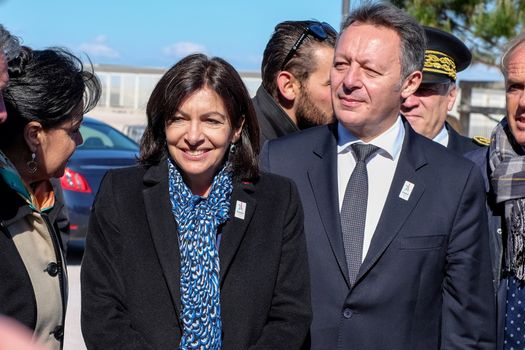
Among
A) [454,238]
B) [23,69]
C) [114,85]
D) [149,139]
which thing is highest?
[23,69]

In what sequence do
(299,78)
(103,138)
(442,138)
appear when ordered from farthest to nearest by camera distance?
(103,138)
(442,138)
(299,78)

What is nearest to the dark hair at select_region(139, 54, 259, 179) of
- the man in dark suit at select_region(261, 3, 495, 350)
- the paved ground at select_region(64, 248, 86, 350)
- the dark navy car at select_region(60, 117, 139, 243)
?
the man in dark suit at select_region(261, 3, 495, 350)

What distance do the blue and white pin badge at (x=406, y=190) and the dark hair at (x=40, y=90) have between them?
4.29 ft

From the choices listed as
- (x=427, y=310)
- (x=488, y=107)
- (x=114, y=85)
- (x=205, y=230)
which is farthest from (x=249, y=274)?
(x=114, y=85)

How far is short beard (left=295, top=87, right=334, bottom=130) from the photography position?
14.5 feet

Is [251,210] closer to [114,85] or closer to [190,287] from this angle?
[190,287]

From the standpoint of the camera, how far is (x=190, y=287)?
116 inches

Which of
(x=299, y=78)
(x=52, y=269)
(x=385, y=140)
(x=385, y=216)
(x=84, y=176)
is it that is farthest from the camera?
(x=84, y=176)

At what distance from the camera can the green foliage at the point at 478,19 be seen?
14812 millimetres

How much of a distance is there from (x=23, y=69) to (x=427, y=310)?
1768 mm

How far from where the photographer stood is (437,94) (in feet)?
15.2

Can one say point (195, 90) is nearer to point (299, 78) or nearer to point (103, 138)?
point (299, 78)

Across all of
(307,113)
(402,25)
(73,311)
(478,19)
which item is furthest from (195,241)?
(478,19)

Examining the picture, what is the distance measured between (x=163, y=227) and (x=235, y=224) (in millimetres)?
266
